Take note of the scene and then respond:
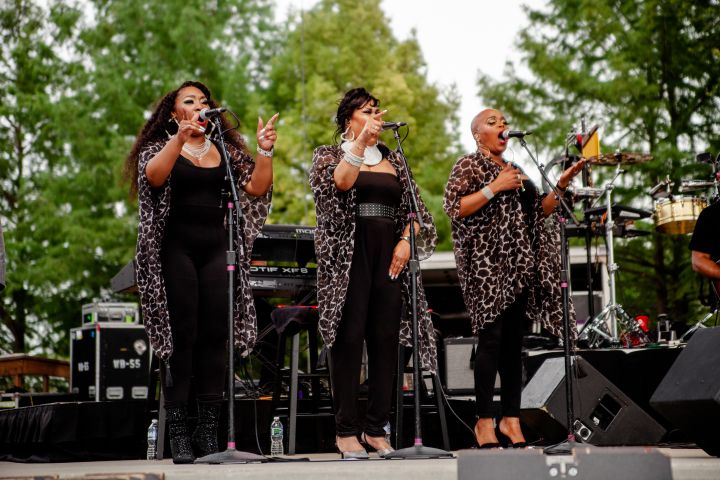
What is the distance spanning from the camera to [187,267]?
455 centimetres

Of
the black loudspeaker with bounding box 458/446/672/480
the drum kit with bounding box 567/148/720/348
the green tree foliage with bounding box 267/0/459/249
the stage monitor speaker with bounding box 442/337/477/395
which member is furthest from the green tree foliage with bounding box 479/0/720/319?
the black loudspeaker with bounding box 458/446/672/480

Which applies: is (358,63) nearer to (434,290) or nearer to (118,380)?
(434,290)

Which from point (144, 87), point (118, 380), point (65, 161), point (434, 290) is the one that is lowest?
point (118, 380)

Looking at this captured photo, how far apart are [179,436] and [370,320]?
3.38 ft

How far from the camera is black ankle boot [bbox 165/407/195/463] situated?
4.51 meters

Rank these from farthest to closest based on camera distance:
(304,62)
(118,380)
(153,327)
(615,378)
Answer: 1. (304,62)
2. (118,380)
3. (615,378)
4. (153,327)

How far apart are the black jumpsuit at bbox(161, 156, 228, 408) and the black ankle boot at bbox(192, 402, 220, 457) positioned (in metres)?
0.05

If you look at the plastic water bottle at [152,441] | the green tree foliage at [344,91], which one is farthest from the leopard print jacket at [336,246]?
the green tree foliage at [344,91]

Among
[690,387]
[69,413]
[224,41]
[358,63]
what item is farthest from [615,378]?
[224,41]

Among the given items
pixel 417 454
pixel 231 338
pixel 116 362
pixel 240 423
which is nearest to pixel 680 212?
pixel 240 423

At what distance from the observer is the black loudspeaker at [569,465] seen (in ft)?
10.8

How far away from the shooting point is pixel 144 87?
17.1 metres

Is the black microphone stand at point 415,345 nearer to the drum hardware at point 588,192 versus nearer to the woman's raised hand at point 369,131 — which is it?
the woman's raised hand at point 369,131

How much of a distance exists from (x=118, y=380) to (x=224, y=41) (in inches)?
381
